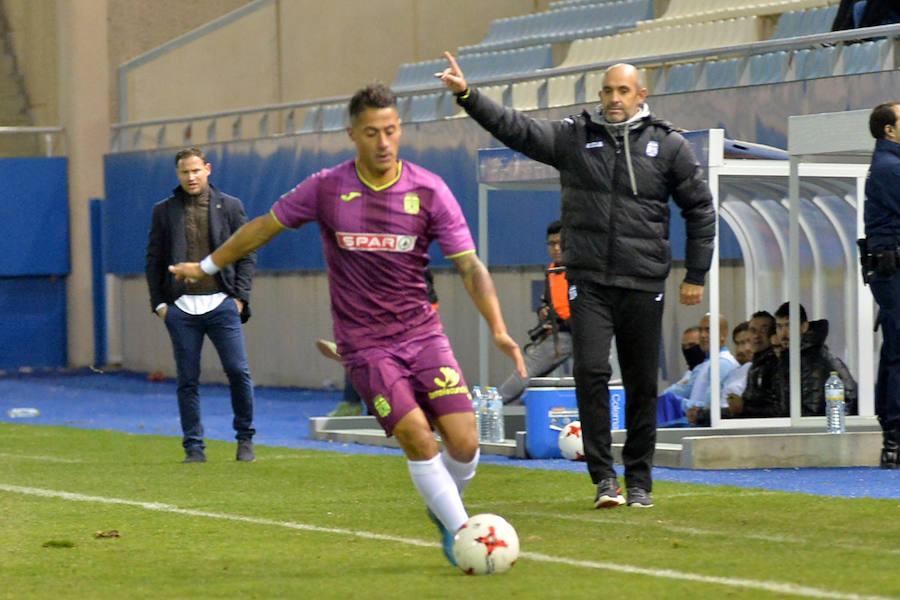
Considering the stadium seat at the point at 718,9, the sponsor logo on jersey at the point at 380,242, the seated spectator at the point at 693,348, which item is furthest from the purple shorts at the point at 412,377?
the stadium seat at the point at 718,9

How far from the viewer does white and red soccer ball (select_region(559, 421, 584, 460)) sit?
41.1 feet

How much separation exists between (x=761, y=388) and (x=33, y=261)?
57.8 feet

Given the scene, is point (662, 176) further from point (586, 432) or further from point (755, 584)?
point (755, 584)

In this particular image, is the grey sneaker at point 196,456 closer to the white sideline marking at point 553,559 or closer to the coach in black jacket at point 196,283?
the coach in black jacket at point 196,283

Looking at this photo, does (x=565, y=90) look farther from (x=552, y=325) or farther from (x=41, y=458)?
(x=41, y=458)

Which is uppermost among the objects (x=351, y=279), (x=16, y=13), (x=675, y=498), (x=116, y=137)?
(x=16, y=13)

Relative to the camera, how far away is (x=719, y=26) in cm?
2059

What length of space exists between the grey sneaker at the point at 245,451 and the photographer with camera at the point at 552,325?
2314 mm

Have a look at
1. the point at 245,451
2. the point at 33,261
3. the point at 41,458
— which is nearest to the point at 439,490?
the point at 245,451

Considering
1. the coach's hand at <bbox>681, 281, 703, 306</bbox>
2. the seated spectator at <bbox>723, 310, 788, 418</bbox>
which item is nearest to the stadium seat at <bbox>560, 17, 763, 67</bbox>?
the seated spectator at <bbox>723, 310, 788, 418</bbox>

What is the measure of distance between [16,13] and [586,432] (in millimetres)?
24076

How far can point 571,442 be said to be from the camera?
1255 centimetres

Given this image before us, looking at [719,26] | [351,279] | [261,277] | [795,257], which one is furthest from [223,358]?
[261,277]

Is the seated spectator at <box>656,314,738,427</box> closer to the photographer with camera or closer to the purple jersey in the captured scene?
the photographer with camera
